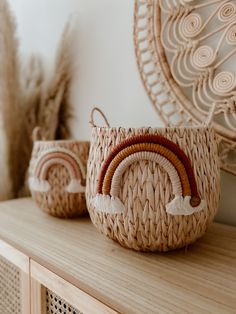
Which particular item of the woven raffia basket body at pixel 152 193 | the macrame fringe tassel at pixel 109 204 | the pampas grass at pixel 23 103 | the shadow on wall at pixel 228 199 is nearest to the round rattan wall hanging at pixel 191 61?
the shadow on wall at pixel 228 199

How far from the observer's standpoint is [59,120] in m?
1.08

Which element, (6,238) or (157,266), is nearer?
(157,266)

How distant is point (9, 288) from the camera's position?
61 centimetres

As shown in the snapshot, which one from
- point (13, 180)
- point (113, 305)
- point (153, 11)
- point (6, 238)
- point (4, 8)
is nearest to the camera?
point (113, 305)

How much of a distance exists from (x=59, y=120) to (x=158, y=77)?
1.57 feet

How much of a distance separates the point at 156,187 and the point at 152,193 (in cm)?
1

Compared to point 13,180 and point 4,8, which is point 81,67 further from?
point 13,180

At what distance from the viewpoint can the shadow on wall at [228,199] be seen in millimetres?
636

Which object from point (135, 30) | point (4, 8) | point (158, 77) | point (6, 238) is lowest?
point (6, 238)

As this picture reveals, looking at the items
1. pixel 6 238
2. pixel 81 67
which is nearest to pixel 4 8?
pixel 81 67

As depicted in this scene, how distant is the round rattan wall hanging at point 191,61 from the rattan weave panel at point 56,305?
1.24ft

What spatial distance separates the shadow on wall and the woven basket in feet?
0.56

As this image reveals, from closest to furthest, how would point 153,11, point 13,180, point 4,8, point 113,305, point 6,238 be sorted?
point 113,305, point 6,238, point 153,11, point 4,8, point 13,180

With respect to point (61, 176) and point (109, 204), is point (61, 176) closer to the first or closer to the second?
point (61, 176)
